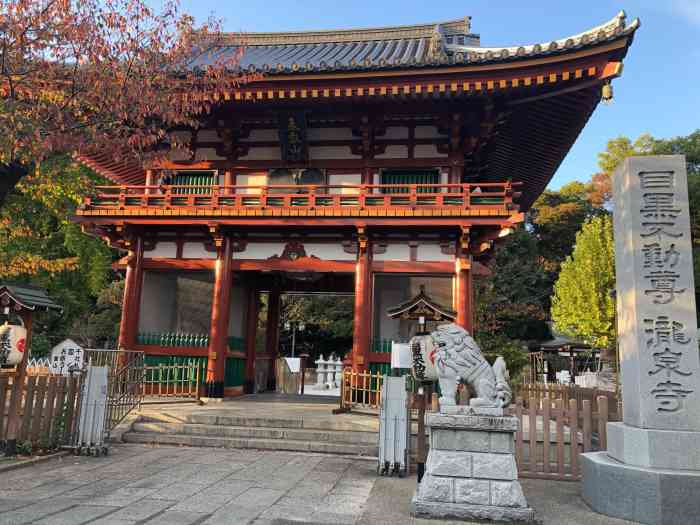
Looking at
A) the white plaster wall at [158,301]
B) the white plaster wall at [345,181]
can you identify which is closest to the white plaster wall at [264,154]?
the white plaster wall at [345,181]

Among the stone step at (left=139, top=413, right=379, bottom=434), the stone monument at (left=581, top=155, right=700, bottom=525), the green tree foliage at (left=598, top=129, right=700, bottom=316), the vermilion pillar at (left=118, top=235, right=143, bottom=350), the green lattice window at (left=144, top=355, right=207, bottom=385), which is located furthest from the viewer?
the green tree foliage at (left=598, top=129, right=700, bottom=316)

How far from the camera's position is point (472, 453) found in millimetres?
5383

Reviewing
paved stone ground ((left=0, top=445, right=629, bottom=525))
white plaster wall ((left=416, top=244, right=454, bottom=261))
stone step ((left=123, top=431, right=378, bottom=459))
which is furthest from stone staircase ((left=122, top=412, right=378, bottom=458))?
white plaster wall ((left=416, top=244, right=454, bottom=261))

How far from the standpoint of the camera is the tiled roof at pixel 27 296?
26.2 ft

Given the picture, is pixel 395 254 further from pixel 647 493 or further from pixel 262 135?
pixel 647 493

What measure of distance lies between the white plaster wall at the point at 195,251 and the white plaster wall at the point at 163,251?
0.29m

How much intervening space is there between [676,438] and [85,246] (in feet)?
82.5

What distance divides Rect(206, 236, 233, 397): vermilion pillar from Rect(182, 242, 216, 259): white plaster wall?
1.52 ft

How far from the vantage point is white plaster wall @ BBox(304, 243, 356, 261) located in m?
13.2

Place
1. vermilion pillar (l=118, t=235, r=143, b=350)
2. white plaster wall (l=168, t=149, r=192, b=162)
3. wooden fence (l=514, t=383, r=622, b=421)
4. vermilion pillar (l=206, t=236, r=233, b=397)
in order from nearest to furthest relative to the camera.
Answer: wooden fence (l=514, t=383, r=622, b=421)
vermilion pillar (l=206, t=236, r=233, b=397)
vermilion pillar (l=118, t=235, r=143, b=350)
white plaster wall (l=168, t=149, r=192, b=162)

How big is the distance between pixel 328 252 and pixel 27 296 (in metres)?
6.94

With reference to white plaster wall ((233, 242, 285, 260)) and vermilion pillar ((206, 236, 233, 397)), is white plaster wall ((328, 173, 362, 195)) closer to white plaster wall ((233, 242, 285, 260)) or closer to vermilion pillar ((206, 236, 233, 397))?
white plaster wall ((233, 242, 285, 260))

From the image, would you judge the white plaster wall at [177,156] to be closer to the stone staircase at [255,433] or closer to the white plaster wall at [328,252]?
the white plaster wall at [328,252]

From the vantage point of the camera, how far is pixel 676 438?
17.4 ft
